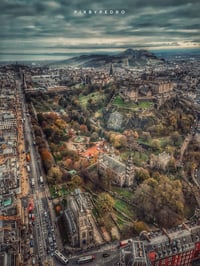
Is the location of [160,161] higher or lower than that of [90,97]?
lower

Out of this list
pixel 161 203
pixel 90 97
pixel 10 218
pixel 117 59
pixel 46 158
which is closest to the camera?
pixel 10 218

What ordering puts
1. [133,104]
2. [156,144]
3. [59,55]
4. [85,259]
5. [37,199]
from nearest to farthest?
[85,259], [37,199], [59,55], [156,144], [133,104]

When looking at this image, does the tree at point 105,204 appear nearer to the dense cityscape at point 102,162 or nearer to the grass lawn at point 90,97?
the dense cityscape at point 102,162

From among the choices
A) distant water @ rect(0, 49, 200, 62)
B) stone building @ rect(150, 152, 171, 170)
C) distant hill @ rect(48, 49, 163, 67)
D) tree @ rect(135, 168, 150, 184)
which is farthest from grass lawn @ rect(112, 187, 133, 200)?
distant hill @ rect(48, 49, 163, 67)

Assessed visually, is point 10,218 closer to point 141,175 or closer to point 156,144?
point 141,175

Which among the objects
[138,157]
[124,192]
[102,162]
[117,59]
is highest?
[117,59]

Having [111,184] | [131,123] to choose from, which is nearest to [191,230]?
[111,184]

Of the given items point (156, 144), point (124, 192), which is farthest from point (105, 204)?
point (156, 144)
